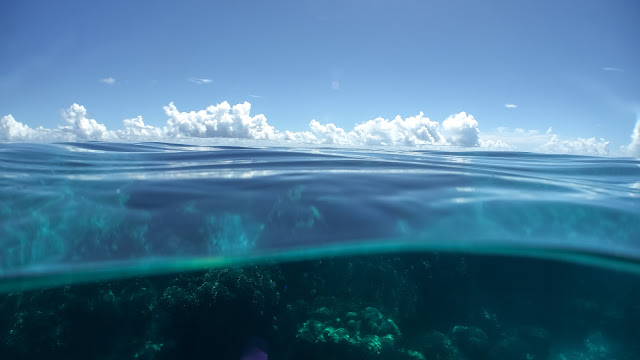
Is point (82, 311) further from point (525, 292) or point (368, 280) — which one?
point (525, 292)

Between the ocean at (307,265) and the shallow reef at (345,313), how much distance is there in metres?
0.03

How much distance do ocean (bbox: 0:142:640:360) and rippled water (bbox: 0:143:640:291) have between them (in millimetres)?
34

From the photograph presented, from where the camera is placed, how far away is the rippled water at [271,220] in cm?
523

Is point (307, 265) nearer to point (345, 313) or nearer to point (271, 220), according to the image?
point (345, 313)

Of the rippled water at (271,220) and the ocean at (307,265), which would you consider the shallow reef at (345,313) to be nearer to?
the ocean at (307,265)

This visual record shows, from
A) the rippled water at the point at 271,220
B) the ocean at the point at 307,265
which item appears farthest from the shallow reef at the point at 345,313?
the rippled water at the point at 271,220

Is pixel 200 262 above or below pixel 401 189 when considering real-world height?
below

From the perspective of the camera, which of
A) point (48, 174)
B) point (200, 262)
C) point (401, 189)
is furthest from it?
point (48, 174)

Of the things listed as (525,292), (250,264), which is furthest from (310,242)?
(525,292)

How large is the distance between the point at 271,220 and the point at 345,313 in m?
2.39

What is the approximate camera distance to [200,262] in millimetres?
5672

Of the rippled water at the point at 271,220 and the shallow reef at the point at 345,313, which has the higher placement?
the rippled water at the point at 271,220

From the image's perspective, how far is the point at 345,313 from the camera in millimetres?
6160

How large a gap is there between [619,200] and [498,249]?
105 inches
